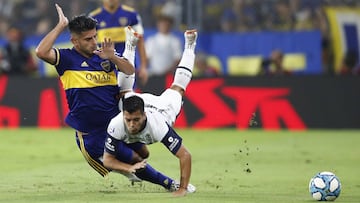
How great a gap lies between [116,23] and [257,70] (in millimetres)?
7231

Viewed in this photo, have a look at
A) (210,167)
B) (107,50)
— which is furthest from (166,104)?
(210,167)

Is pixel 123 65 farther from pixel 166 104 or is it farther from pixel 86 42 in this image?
pixel 166 104

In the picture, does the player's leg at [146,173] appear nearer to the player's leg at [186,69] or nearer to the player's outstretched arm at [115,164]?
the player's outstretched arm at [115,164]

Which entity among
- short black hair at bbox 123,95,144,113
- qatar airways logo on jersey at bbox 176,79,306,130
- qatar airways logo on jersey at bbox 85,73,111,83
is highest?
qatar airways logo on jersey at bbox 85,73,111,83

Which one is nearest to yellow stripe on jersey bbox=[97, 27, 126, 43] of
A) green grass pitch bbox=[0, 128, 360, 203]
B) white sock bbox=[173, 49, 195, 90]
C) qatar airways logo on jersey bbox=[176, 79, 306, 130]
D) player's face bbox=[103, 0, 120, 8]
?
player's face bbox=[103, 0, 120, 8]

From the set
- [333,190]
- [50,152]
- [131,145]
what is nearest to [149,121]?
[131,145]

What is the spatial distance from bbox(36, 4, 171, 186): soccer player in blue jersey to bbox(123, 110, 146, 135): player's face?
0.78m

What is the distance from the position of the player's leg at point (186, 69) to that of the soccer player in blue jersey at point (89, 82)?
0.81 m

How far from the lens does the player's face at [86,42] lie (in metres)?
10.9

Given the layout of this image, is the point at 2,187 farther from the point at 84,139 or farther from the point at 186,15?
the point at 186,15

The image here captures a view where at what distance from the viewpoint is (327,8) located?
Result: 21.7m

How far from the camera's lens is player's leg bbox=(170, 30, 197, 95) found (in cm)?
1188

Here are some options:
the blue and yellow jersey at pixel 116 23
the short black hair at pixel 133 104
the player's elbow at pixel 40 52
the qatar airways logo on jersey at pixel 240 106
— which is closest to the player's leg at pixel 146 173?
the short black hair at pixel 133 104

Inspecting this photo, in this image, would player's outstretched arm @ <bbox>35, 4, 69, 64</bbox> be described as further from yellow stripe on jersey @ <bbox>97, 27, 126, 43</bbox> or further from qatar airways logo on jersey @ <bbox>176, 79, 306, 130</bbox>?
qatar airways logo on jersey @ <bbox>176, 79, 306, 130</bbox>
